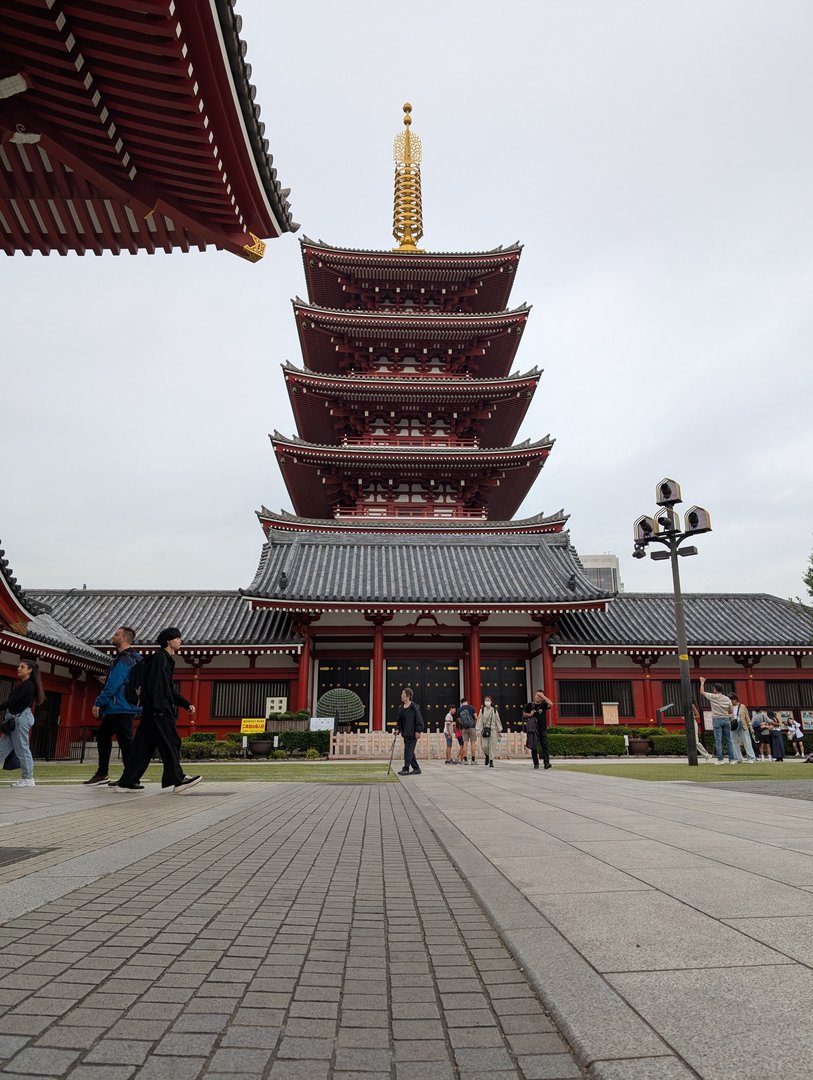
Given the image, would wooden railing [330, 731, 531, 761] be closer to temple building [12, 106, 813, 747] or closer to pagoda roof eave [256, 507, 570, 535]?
temple building [12, 106, 813, 747]

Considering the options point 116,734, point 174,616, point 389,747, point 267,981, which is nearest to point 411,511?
point 174,616

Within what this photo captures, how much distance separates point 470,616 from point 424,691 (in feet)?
11.1

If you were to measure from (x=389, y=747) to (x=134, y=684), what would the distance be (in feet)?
44.2

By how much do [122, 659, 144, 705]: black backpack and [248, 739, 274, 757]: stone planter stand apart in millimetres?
12291

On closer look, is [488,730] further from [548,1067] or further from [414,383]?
[414,383]

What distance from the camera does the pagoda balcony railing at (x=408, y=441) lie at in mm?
30016

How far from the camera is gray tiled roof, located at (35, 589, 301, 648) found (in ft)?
77.8

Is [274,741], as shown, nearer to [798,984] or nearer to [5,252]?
[5,252]

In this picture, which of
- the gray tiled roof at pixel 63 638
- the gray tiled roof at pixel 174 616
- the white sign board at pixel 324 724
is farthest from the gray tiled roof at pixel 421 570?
the gray tiled roof at pixel 63 638

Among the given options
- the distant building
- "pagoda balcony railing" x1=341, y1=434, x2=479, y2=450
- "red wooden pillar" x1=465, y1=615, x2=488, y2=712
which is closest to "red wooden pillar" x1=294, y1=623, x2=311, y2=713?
"red wooden pillar" x1=465, y1=615, x2=488, y2=712

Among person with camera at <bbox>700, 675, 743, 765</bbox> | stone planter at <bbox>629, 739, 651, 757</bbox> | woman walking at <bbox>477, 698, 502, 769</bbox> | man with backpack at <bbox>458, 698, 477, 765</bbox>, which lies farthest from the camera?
stone planter at <bbox>629, 739, 651, 757</bbox>

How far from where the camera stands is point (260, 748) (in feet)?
66.3

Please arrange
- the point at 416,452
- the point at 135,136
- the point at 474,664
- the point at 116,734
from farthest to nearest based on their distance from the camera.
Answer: the point at 416,452
the point at 474,664
the point at 116,734
the point at 135,136

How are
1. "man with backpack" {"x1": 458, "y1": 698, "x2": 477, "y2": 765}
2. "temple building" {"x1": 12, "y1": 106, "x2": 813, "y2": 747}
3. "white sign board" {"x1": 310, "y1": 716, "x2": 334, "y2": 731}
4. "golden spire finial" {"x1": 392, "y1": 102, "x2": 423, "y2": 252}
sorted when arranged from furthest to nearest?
"golden spire finial" {"x1": 392, "y1": 102, "x2": 423, "y2": 252}
"temple building" {"x1": 12, "y1": 106, "x2": 813, "y2": 747}
"white sign board" {"x1": 310, "y1": 716, "x2": 334, "y2": 731}
"man with backpack" {"x1": 458, "y1": 698, "x2": 477, "y2": 765}
